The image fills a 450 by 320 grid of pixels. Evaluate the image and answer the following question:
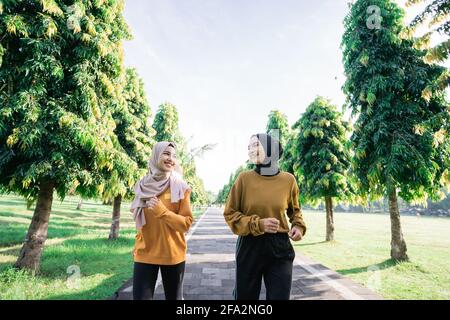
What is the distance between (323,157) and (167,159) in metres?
12.8

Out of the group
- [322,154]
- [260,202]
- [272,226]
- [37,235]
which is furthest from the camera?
[322,154]

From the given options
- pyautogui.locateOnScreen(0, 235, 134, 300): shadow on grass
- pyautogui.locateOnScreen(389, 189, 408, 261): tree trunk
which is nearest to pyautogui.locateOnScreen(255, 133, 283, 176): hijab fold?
pyautogui.locateOnScreen(0, 235, 134, 300): shadow on grass

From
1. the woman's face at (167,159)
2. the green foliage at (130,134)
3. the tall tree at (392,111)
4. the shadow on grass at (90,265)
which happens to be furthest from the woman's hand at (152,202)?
the tall tree at (392,111)

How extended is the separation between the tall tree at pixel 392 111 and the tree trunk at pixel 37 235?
9709 millimetres

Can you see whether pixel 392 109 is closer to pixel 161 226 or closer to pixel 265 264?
pixel 265 264

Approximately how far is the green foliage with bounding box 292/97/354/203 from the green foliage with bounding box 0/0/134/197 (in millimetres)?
10410

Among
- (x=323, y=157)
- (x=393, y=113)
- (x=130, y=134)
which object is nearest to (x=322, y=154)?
(x=323, y=157)

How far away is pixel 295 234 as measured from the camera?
305cm

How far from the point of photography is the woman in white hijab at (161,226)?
300cm

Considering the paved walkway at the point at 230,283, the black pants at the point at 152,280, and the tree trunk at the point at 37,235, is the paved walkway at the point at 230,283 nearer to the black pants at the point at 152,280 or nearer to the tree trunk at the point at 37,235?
the black pants at the point at 152,280

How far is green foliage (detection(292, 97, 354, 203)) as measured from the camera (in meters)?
14.4
